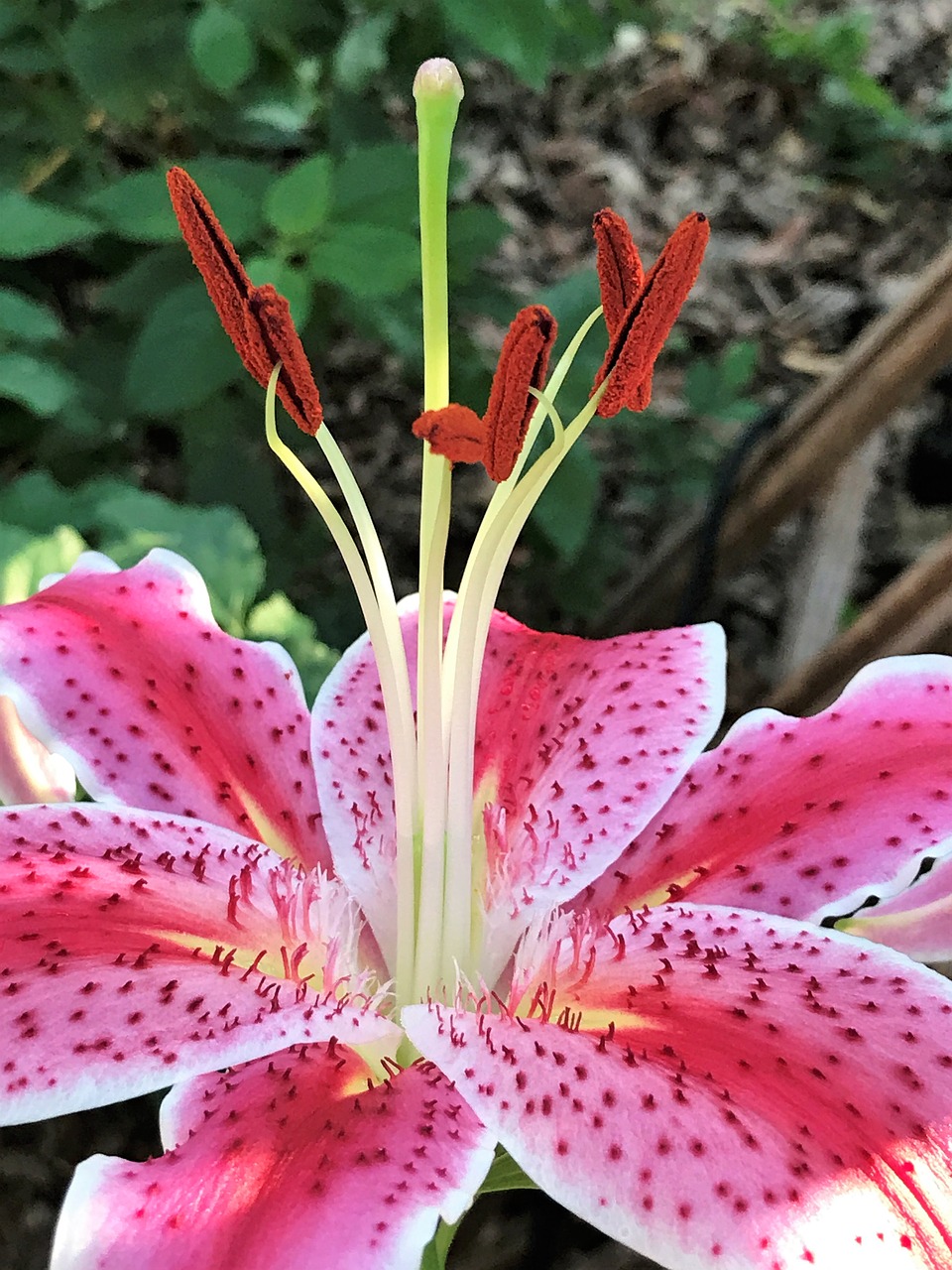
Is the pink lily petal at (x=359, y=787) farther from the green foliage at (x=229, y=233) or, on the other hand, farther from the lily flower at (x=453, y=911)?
the green foliage at (x=229, y=233)

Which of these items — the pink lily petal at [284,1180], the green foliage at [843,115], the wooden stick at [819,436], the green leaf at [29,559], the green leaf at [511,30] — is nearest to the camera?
the pink lily petal at [284,1180]

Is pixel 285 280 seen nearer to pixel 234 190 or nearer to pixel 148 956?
pixel 234 190

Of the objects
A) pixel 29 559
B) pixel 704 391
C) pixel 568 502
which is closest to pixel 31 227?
pixel 29 559

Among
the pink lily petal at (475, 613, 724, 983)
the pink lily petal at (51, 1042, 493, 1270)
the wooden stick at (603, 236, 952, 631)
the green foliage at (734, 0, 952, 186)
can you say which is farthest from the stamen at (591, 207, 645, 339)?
the green foliage at (734, 0, 952, 186)

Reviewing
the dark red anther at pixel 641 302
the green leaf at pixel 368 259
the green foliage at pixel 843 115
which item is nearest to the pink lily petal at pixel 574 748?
the dark red anther at pixel 641 302

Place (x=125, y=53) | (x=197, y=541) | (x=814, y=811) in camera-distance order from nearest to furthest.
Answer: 1. (x=814, y=811)
2. (x=197, y=541)
3. (x=125, y=53)

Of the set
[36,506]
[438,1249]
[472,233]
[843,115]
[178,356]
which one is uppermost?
[843,115]
